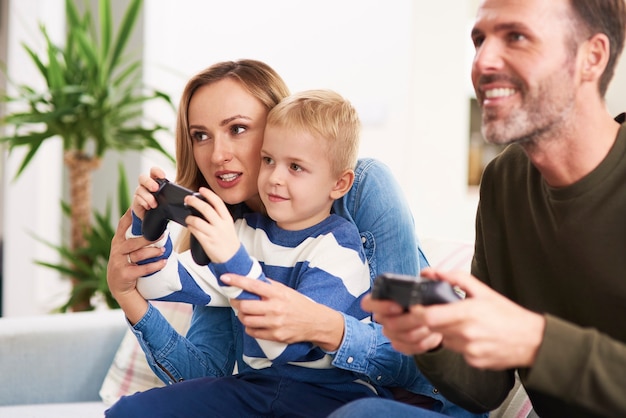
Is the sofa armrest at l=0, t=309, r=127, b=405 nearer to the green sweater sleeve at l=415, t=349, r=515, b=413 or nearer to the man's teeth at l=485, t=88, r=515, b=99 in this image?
the green sweater sleeve at l=415, t=349, r=515, b=413

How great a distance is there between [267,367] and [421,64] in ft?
9.15

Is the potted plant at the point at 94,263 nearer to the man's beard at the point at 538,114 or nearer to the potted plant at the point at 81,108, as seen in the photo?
the potted plant at the point at 81,108

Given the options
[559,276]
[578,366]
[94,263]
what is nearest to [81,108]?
[94,263]

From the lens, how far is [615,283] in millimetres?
1225

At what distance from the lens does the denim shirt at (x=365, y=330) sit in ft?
5.03

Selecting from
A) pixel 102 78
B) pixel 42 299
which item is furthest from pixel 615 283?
pixel 42 299

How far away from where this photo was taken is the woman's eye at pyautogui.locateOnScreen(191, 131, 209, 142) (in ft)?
5.84

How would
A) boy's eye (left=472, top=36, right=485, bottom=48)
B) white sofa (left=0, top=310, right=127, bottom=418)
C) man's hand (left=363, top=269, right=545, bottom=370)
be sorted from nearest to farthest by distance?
man's hand (left=363, top=269, right=545, bottom=370) < boy's eye (left=472, top=36, right=485, bottom=48) < white sofa (left=0, top=310, right=127, bottom=418)

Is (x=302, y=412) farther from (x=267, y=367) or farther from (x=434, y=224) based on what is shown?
(x=434, y=224)

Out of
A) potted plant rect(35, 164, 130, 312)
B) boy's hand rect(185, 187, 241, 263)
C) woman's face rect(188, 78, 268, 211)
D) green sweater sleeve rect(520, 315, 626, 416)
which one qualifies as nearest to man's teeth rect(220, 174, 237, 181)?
woman's face rect(188, 78, 268, 211)

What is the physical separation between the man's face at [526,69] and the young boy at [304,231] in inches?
17.4

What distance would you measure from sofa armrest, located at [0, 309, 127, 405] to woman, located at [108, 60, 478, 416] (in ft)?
1.75

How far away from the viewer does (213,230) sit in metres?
1.31

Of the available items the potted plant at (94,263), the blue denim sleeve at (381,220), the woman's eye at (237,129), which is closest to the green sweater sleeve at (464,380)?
the blue denim sleeve at (381,220)
